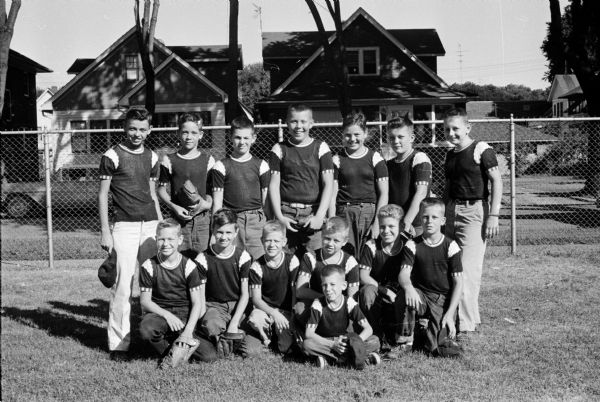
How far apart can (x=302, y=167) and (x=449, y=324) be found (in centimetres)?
186

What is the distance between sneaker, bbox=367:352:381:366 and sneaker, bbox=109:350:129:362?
1.94 m

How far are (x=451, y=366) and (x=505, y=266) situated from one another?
16.0 ft

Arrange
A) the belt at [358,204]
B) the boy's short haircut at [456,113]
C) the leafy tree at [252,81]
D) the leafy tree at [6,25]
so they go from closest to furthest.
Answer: the boy's short haircut at [456,113], the belt at [358,204], the leafy tree at [6,25], the leafy tree at [252,81]

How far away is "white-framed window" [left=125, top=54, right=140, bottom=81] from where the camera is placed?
33062 mm

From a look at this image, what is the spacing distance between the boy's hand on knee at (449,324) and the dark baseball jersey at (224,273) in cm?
164

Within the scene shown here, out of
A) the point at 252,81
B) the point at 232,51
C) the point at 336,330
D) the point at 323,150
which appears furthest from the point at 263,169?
the point at 252,81

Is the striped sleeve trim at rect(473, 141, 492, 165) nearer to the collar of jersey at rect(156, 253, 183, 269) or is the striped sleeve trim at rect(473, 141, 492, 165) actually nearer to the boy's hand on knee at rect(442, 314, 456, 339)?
the boy's hand on knee at rect(442, 314, 456, 339)

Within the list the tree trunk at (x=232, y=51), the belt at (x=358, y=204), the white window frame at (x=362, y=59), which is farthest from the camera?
the white window frame at (x=362, y=59)

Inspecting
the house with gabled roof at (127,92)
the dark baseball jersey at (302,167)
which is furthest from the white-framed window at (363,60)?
the dark baseball jersey at (302,167)

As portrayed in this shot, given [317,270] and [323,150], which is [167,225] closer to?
[317,270]

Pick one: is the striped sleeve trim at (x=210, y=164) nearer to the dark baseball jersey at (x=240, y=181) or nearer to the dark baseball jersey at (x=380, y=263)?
the dark baseball jersey at (x=240, y=181)

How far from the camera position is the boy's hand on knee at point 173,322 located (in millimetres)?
5328

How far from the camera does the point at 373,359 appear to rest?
5.18 m

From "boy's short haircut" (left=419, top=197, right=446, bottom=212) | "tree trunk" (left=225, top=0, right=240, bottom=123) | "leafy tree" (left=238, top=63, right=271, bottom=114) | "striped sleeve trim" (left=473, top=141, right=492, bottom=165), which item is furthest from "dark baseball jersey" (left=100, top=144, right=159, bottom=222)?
"leafy tree" (left=238, top=63, right=271, bottom=114)
